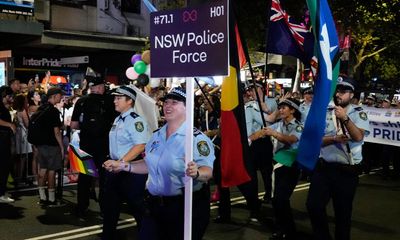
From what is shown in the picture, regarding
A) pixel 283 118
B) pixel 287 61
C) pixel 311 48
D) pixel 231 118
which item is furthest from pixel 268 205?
pixel 287 61

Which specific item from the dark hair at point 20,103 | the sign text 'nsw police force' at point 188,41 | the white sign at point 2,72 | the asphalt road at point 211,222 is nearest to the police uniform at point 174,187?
the sign text 'nsw police force' at point 188,41

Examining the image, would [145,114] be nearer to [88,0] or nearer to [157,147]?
[157,147]

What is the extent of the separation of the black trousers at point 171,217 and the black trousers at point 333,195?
1.62 m

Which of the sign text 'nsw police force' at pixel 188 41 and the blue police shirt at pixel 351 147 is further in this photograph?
the blue police shirt at pixel 351 147

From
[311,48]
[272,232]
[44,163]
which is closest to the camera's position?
[311,48]

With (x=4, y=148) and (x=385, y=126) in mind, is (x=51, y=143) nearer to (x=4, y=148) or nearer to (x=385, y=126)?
(x=4, y=148)

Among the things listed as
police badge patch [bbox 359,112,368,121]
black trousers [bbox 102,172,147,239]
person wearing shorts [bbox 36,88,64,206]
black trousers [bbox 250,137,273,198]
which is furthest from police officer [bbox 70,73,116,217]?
police badge patch [bbox 359,112,368,121]

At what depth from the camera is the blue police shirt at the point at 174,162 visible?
157 inches

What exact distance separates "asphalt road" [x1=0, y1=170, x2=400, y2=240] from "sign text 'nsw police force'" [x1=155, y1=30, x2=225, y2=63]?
3.31 m

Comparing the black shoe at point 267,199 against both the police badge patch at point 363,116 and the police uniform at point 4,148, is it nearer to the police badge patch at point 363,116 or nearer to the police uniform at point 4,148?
the police badge patch at point 363,116

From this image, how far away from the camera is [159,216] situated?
406cm

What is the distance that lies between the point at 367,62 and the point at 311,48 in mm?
30584

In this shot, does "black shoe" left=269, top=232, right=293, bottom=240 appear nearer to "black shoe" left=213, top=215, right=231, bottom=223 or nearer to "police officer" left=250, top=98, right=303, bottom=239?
"police officer" left=250, top=98, right=303, bottom=239

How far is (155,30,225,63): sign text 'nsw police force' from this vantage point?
3.69 meters
